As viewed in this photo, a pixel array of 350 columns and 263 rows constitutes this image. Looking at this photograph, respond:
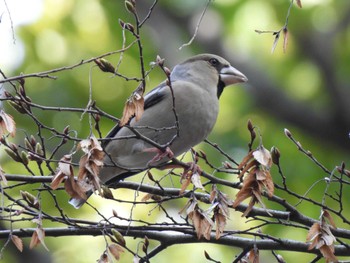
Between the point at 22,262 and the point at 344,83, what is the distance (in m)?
4.97

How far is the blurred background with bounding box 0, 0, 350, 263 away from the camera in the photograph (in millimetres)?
10742

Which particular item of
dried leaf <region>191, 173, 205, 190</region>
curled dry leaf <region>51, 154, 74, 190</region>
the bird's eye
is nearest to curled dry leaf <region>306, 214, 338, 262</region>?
dried leaf <region>191, 173, 205, 190</region>

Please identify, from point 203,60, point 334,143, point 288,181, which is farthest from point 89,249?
point 203,60

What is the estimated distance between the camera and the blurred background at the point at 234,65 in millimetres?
10742

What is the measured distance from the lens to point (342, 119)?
35.4ft

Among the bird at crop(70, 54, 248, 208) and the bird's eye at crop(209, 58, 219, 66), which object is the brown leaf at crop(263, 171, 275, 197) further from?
the bird's eye at crop(209, 58, 219, 66)

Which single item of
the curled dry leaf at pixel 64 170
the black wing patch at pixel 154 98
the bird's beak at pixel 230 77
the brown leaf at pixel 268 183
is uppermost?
the bird's beak at pixel 230 77

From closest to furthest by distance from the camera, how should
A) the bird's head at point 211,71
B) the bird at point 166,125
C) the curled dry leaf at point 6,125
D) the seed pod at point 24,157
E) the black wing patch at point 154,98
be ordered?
the curled dry leaf at point 6,125, the seed pod at point 24,157, the bird at point 166,125, the black wing patch at point 154,98, the bird's head at point 211,71

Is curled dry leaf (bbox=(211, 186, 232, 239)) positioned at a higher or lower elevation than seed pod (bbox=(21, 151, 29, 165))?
lower

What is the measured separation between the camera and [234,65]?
1116cm

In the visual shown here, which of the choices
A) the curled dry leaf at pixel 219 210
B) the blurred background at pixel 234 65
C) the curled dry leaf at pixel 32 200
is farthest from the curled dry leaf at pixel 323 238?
the blurred background at pixel 234 65

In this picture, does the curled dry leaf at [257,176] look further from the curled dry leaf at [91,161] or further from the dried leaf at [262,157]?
the curled dry leaf at [91,161]

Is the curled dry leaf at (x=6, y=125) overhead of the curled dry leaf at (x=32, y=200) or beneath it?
overhead

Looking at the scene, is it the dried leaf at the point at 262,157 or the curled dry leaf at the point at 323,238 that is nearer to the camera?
the dried leaf at the point at 262,157
